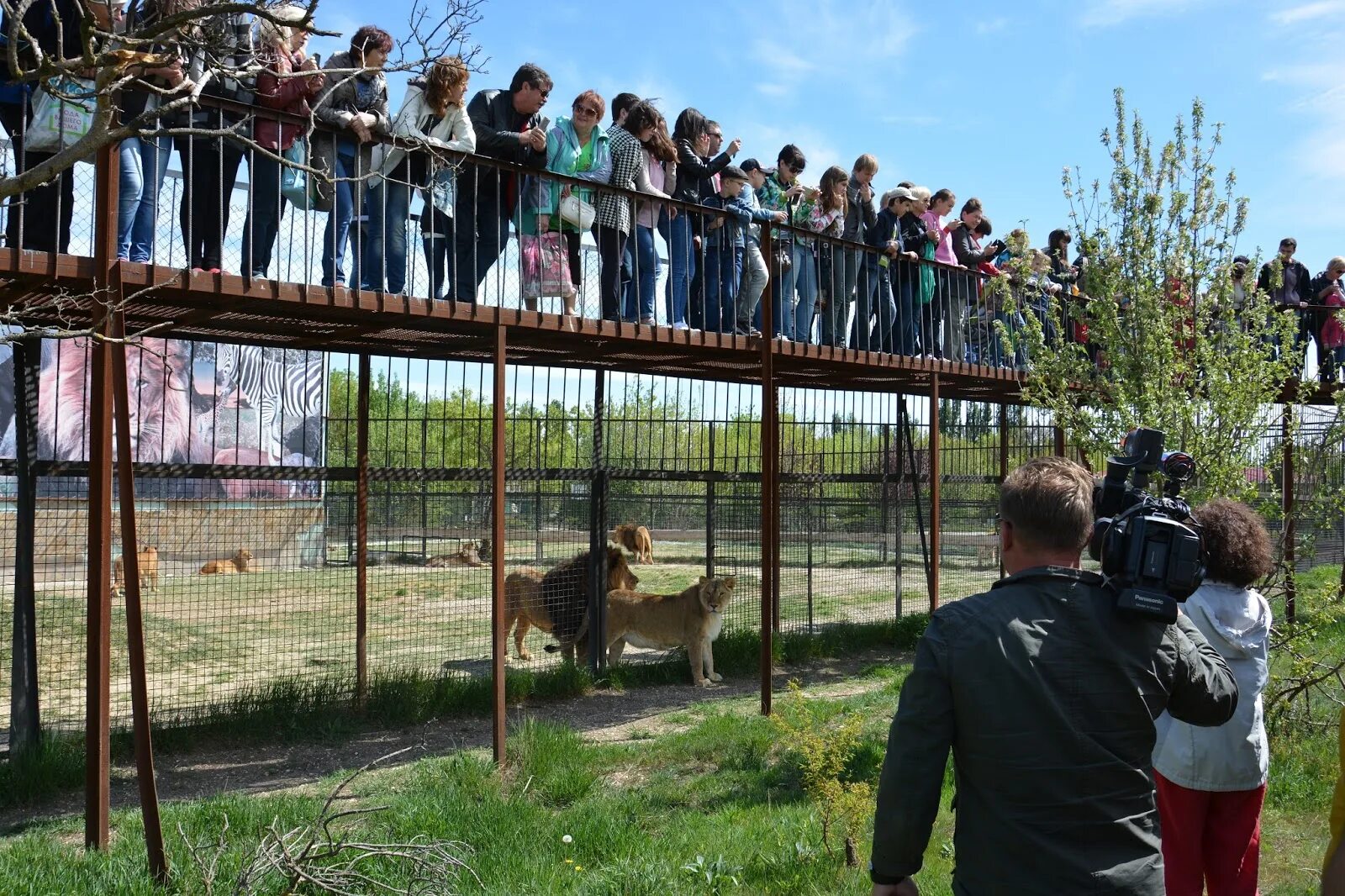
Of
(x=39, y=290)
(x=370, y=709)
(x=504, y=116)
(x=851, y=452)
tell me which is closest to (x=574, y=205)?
(x=504, y=116)

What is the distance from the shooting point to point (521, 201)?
757cm

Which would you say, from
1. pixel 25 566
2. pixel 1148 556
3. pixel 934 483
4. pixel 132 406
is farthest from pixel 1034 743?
pixel 132 406

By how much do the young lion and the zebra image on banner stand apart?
2.03 feet

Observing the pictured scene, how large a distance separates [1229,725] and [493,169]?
5.47 m

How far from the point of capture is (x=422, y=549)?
10.9m

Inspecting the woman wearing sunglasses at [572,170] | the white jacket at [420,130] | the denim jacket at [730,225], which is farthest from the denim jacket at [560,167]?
the denim jacket at [730,225]

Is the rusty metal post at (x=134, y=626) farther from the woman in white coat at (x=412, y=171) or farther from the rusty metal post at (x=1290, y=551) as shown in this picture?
the rusty metal post at (x=1290, y=551)

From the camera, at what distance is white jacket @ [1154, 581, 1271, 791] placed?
3.64 m

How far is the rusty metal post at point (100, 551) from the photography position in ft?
17.6

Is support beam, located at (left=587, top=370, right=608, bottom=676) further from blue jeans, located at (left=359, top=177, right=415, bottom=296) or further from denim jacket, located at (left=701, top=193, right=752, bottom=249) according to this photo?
blue jeans, located at (left=359, top=177, right=415, bottom=296)

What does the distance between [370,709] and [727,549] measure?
5051 millimetres

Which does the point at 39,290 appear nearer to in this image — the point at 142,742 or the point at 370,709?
the point at 142,742

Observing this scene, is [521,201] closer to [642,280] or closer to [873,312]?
[642,280]

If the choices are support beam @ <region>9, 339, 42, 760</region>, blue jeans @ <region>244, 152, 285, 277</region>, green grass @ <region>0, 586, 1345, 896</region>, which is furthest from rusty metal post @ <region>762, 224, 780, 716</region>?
support beam @ <region>9, 339, 42, 760</region>
